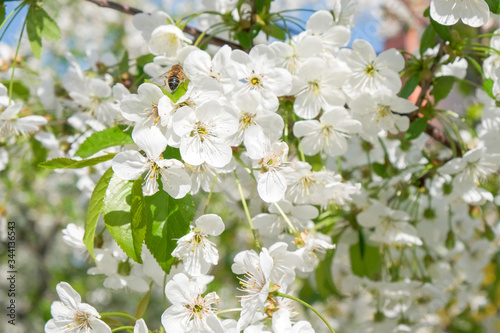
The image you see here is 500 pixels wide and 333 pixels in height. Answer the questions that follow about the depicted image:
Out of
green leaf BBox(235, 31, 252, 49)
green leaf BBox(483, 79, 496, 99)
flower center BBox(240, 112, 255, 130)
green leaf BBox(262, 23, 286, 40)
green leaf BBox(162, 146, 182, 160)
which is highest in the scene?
green leaf BBox(483, 79, 496, 99)

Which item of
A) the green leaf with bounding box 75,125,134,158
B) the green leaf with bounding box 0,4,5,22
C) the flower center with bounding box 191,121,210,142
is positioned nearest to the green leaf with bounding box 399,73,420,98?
the flower center with bounding box 191,121,210,142

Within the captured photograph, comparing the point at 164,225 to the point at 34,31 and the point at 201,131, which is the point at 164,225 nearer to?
the point at 201,131

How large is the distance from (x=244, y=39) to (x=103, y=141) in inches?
18.6

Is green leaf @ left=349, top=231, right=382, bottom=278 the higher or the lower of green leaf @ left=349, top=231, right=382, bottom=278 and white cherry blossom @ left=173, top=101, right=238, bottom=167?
the lower

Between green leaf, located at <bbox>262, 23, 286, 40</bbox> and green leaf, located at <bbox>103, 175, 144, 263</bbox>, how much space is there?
573 millimetres

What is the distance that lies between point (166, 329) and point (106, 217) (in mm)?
224

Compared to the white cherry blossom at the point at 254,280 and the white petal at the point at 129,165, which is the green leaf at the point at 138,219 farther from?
the white cherry blossom at the point at 254,280

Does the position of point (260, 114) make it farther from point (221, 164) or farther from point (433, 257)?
point (433, 257)

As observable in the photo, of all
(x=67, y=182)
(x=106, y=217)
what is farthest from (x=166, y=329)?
(x=67, y=182)

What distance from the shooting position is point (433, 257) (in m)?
1.76

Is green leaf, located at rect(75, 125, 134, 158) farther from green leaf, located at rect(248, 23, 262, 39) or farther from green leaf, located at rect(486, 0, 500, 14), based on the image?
green leaf, located at rect(486, 0, 500, 14)

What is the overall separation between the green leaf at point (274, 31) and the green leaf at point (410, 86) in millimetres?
332

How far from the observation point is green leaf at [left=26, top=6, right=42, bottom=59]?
1.26m

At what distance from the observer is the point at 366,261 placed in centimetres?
153
